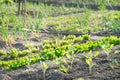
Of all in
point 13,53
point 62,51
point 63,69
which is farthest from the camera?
point 13,53

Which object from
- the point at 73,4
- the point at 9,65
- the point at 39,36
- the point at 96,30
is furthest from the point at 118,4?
the point at 9,65

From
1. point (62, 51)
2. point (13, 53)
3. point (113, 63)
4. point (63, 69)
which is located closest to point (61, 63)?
point (63, 69)

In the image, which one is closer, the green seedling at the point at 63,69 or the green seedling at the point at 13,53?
the green seedling at the point at 63,69

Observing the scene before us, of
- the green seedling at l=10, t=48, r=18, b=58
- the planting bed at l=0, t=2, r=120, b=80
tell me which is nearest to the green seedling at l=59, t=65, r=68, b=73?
the planting bed at l=0, t=2, r=120, b=80

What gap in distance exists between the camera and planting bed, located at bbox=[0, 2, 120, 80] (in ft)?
17.5

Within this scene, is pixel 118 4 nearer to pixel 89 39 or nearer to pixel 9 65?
pixel 89 39

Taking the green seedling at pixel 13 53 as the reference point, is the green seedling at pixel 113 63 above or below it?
above

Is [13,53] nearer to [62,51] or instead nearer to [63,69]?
[62,51]

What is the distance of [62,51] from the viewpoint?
6340 mm

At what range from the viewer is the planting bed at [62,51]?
533 cm

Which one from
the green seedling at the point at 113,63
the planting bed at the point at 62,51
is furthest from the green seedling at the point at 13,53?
the green seedling at the point at 113,63

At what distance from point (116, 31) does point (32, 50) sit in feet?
7.34

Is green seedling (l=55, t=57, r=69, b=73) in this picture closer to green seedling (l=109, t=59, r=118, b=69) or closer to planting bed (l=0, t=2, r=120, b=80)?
planting bed (l=0, t=2, r=120, b=80)

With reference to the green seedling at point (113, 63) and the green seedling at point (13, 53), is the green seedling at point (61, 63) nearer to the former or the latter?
the green seedling at point (113, 63)
